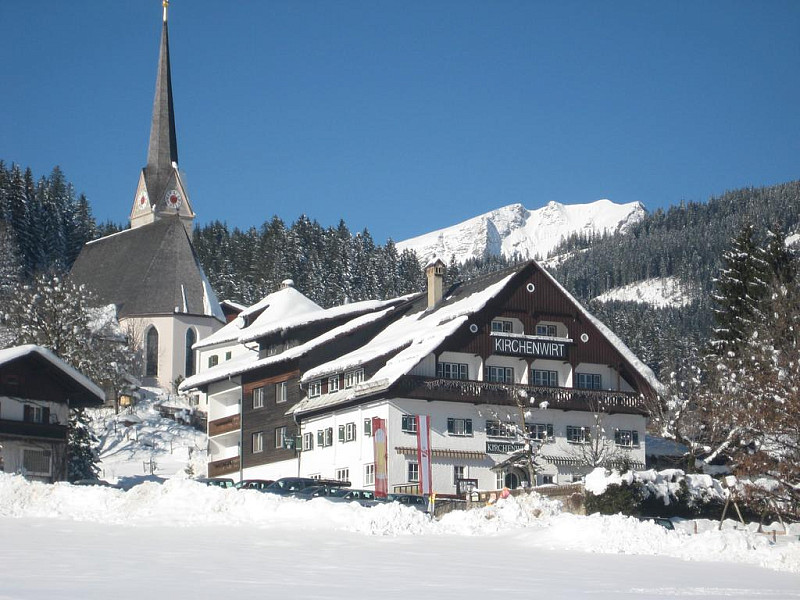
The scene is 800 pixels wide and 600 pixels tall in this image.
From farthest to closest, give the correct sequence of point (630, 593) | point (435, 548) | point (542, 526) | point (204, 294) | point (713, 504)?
1. point (204, 294)
2. point (713, 504)
3. point (542, 526)
4. point (435, 548)
5. point (630, 593)

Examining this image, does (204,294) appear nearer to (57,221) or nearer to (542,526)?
(57,221)

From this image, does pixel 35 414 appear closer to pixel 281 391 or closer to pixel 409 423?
pixel 281 391

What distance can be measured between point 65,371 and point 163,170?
79.6 m

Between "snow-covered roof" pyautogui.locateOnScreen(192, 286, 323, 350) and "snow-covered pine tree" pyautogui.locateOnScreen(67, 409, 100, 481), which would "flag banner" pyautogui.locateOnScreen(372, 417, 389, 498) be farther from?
"snow-covered roof" pyautogui.locateOnScreen(192, 286, 323, 350)

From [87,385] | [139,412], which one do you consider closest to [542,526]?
[87,385]

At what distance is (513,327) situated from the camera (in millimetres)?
64062

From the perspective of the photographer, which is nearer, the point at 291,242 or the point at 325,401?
the point at 325,401

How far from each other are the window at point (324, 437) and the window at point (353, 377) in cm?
237

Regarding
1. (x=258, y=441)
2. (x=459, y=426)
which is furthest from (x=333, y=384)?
(x=258, y=441)

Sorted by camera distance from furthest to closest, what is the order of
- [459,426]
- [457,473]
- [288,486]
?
[459,426] < [457,473] < [288,486]

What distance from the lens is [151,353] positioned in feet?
347

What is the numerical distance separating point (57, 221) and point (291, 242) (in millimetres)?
28860

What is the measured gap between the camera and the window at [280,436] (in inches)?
2650

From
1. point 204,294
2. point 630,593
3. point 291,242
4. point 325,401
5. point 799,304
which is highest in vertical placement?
point 291,242
